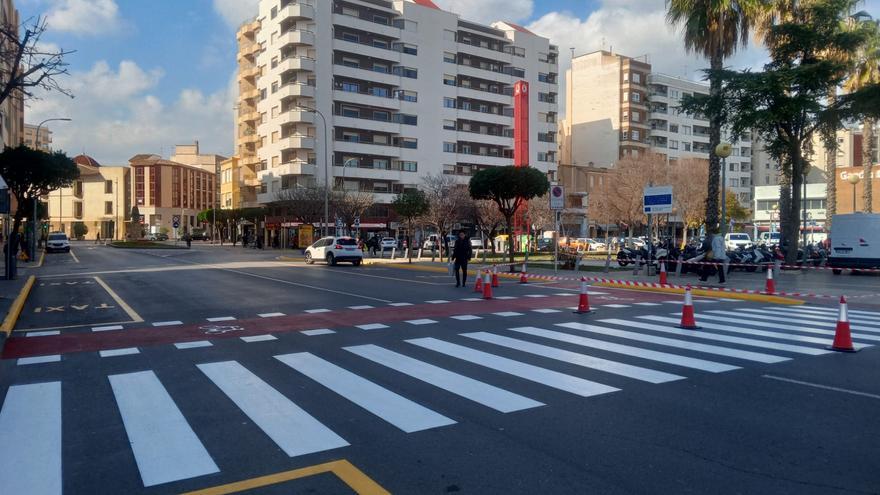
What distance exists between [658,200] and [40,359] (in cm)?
1811

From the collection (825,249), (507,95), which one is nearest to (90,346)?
(825,249)

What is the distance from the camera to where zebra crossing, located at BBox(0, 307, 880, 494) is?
192 inches

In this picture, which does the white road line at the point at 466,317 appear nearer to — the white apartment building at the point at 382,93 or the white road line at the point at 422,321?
the white road line at the point at 422,321

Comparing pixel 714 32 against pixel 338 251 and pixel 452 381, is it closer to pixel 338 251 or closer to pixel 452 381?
pixel 338 251

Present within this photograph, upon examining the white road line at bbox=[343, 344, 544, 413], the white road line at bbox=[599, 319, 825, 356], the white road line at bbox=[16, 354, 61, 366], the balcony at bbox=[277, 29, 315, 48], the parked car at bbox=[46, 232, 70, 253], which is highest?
the balcony at bbox=[277, 29, 315, 48]

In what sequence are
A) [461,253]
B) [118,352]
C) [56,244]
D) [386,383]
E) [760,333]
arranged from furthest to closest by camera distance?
[56,244] < [461,253] < [760,333] < [118,352] < [386,383]

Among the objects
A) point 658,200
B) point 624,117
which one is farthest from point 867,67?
point 624,117

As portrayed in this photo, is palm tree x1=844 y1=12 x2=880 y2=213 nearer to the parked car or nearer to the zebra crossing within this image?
the zebra crossing

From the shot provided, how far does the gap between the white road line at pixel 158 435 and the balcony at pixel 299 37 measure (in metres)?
58.2

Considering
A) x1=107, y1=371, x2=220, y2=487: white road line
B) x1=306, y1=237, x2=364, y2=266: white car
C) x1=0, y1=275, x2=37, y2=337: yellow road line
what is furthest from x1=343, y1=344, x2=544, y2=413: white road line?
x1=306, y1=237, x2=364, y2=266: white car

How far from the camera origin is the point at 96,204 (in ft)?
341

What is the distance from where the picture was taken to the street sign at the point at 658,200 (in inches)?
815

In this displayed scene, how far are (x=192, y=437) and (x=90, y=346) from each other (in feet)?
17.8

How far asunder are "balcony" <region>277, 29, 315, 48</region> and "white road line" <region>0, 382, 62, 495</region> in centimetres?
5812
